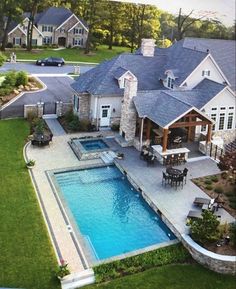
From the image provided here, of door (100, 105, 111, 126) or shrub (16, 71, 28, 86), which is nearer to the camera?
door (100, 105, 111, 126)

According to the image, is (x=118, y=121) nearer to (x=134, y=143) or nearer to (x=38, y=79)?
(x=134, y=143)

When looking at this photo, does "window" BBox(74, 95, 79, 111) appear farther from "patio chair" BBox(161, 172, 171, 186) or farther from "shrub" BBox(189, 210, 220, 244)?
"shrub" BBox(189, 210, 220, 244)

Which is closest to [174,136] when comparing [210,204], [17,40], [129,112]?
[129,112]

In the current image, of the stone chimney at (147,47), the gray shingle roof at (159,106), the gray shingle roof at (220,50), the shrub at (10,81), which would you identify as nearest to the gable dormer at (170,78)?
the stone chimney at (147,47)

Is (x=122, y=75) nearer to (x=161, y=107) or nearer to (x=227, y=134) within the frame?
(x=161, y=107)

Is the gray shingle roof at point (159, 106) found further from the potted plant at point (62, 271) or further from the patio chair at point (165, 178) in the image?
the potted plant at point (62, 271)

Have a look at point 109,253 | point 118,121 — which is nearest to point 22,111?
point 118,121

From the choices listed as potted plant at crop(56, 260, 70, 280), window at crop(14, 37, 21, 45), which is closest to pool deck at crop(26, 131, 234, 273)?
potted plant at crop(56, 260, 70, 280)
